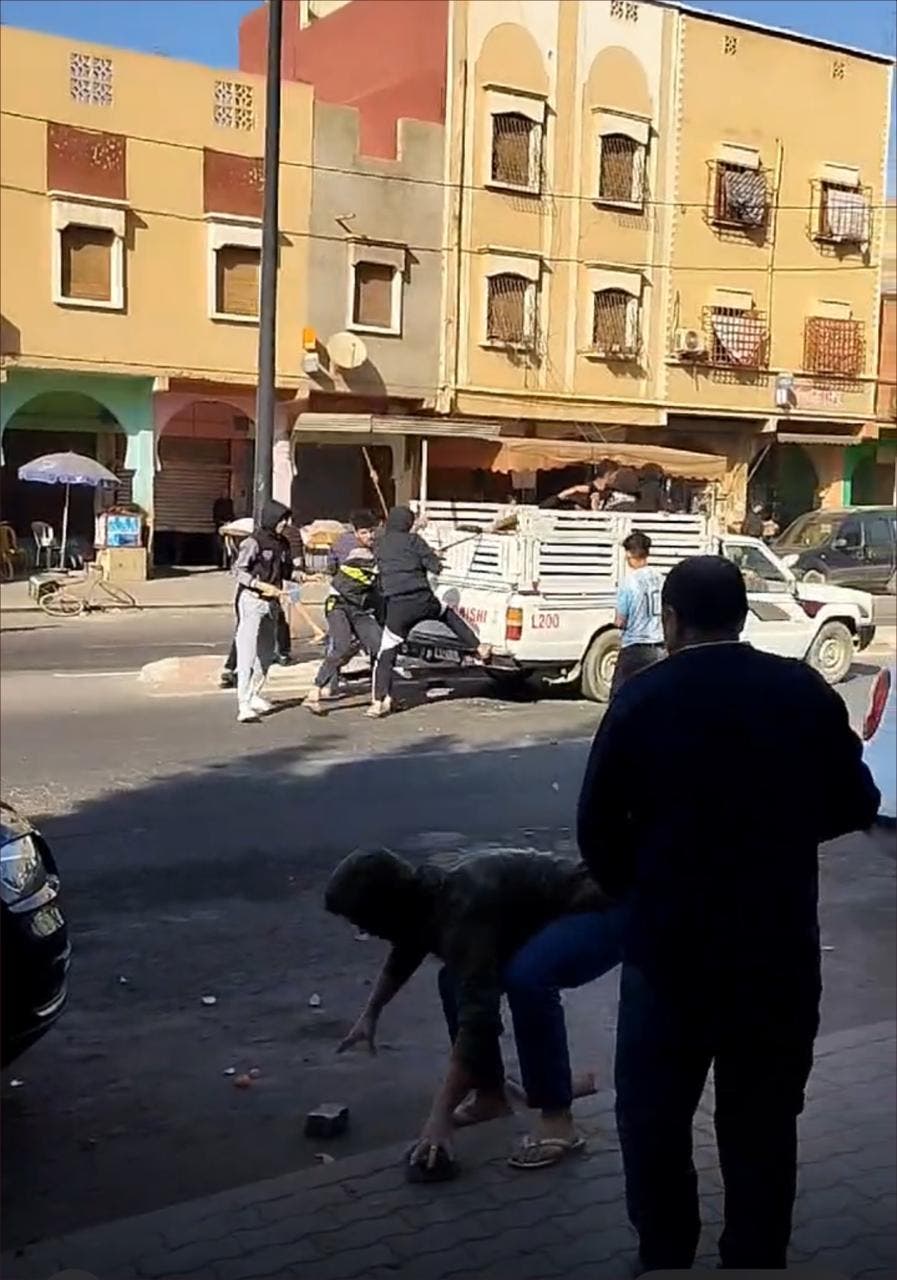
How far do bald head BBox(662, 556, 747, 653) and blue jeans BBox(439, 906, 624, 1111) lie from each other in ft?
2.85

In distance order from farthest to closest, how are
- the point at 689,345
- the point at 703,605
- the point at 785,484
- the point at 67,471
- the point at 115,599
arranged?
the point at 785,484 → the point at 689,345 → the point at 67,471 → the point at 115,599 → the point at 703,605

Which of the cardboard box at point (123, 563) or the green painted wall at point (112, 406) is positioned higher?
the green painted wall at point (112, 406)

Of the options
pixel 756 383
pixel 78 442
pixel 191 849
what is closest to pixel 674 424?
pixel 756 383

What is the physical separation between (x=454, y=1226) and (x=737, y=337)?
29674 millimetres

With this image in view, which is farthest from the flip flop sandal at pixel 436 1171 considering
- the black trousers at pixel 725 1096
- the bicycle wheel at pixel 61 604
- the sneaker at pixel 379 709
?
the bicycle wheel at pixel 61 604

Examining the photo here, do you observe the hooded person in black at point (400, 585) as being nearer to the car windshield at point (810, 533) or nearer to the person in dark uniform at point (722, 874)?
the person in dark uniform at point (722, 874)

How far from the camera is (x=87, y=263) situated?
24922 millimetres

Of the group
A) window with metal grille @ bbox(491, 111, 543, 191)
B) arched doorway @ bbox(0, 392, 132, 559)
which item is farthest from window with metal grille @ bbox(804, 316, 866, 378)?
arched doorway @ bbox(0, 392, 132, 559)

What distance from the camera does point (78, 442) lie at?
88.0 ft

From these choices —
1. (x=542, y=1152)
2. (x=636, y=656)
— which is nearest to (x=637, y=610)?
(x=636, y=656)

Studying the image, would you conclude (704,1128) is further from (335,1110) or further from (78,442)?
(78,442)

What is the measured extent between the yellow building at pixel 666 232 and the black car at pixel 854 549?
6.80m

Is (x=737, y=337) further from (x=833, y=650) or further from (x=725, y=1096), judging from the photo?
(x=725, y=1096)

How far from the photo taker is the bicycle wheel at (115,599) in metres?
21.9
